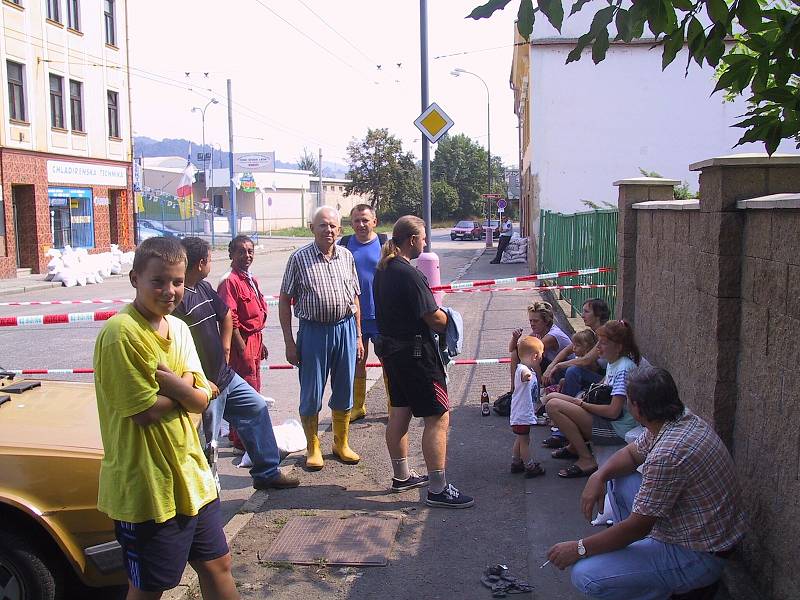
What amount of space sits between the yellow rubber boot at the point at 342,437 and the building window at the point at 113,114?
29.1 metres

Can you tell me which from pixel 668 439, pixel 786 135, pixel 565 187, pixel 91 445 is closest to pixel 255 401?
pixel 91 445

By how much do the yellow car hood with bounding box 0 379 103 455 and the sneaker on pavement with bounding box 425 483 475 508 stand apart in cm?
221

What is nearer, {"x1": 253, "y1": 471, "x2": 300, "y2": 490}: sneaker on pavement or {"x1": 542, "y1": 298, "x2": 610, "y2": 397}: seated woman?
{"x1": 253, "y1": 471, "x2": 300, "y2": 490}: sneaker on pavement

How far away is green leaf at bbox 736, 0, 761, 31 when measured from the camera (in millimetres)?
2877

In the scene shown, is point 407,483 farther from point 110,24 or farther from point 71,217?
point 110,24

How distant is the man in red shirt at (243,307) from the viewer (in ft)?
20.0

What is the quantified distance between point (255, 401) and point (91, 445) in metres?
1.68

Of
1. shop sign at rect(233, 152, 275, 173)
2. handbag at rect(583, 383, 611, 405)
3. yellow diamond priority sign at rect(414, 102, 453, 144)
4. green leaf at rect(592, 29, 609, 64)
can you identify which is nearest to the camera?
green leaf at rect(592, 29, 609, 64)

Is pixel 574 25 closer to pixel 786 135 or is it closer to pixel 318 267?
pixel 318 267

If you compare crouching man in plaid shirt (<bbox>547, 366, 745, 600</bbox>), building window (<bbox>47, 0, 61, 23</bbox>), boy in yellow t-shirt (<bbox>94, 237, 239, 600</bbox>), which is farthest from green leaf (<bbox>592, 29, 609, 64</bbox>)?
building window (<bbox>47, 0, 61, 23</bbox>)

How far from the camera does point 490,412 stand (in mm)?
7512

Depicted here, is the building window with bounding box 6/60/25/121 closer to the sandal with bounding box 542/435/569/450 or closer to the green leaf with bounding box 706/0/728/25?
the sandal with bounding box 542/435/569/450

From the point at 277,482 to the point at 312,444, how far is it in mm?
541

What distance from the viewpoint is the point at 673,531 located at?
3311 millimetres
